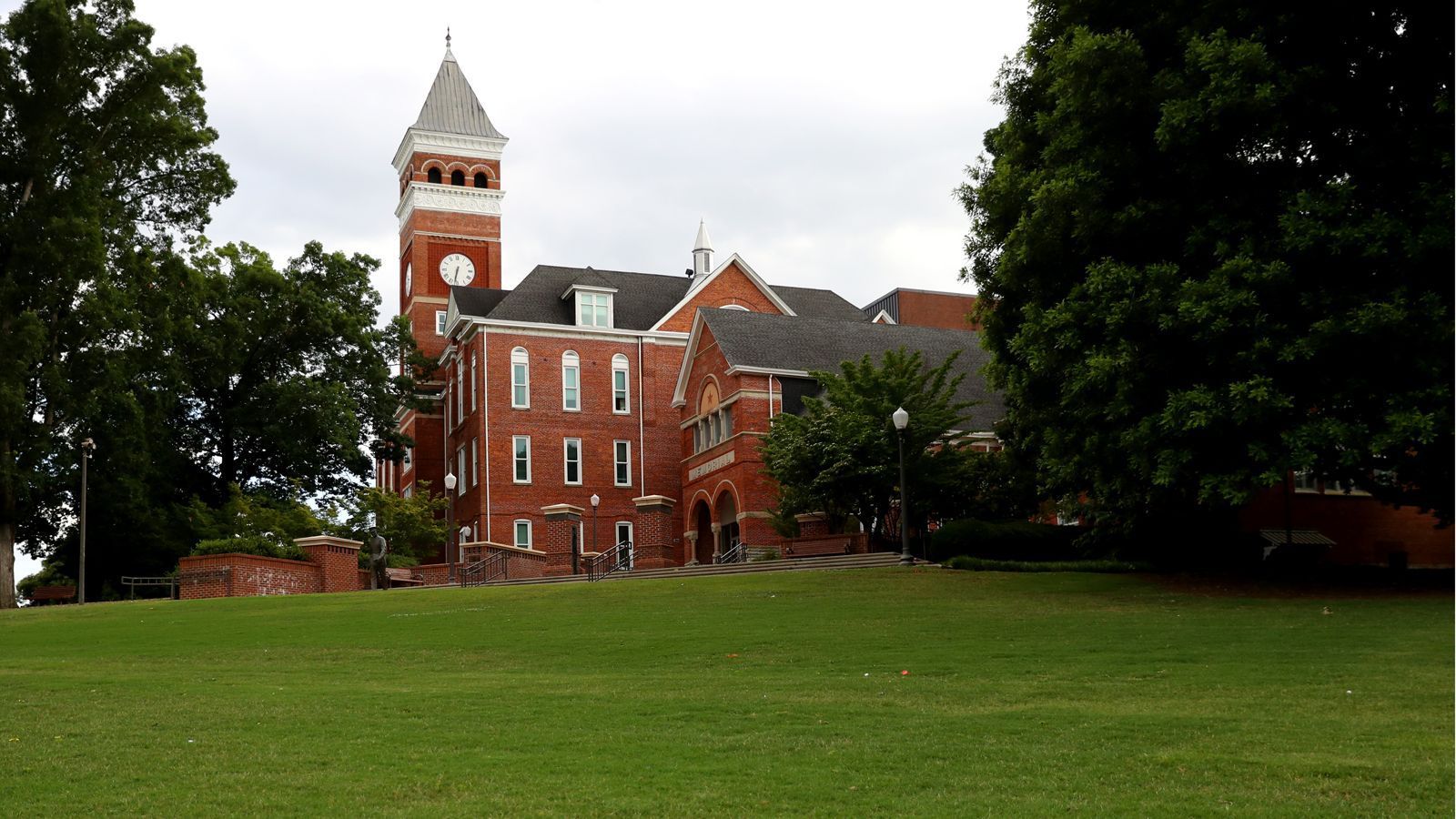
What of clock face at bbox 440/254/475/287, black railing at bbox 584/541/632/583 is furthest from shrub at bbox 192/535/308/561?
clock face at bbox 440/254/475/287

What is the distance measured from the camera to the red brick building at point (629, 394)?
52188mm

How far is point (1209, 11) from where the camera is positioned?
23.5 m

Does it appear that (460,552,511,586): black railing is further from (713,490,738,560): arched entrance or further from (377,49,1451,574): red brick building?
(713,490,738,560): arched entrance

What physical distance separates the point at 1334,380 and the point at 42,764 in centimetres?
1865

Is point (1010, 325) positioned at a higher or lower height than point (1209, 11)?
lower

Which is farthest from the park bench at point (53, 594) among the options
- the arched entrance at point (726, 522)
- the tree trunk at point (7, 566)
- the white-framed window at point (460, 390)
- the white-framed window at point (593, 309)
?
the white-framed window at point (593, 309)

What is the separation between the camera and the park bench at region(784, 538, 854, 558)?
40656 mm

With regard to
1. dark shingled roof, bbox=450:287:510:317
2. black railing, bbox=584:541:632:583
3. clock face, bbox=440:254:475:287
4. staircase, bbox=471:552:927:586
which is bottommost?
staircase, bbox=471:552:927:586

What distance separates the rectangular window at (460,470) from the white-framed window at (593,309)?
24.2ft

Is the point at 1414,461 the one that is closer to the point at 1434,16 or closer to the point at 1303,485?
the point at 1434,16

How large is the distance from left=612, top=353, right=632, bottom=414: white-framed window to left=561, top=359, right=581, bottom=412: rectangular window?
4.56 feet

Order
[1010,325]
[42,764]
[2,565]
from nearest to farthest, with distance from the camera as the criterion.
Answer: [42,764] < [1010,325] < [2,565]

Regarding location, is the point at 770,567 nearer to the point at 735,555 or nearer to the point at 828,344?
the point at 735,555

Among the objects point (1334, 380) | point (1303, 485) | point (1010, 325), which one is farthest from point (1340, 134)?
point (1303, 485)
